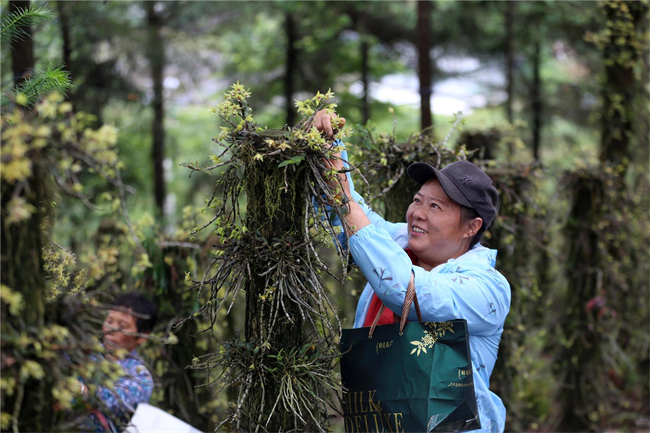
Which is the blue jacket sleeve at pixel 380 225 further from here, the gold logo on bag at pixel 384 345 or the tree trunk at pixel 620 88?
the tree trunk at pixel 620 88

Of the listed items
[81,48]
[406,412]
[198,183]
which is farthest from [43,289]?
[198,183]

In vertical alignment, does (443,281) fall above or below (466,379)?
above

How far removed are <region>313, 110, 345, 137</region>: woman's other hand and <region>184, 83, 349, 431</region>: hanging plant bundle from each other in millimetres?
28

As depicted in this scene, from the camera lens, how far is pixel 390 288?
7.38 feet

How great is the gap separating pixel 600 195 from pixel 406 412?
4.25m

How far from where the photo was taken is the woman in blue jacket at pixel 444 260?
228 cm

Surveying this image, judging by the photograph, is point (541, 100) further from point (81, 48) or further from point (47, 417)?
point (47, 417)

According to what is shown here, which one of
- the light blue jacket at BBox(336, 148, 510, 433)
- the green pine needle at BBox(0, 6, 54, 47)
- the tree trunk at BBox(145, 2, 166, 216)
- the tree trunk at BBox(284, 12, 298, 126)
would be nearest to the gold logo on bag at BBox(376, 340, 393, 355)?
the light blue jacket at BBox(336, 148, 510, 433)

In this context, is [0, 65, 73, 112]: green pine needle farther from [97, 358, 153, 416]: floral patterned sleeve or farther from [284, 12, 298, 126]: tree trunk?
[284, 12, 298, 126]: tree trunk

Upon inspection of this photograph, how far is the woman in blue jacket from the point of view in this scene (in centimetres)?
228

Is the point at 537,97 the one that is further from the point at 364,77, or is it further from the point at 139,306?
the point at 139,306

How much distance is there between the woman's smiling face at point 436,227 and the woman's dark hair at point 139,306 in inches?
75.2

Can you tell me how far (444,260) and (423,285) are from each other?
461mm

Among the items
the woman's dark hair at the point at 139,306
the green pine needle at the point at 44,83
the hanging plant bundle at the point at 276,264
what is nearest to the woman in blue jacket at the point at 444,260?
the hanging plant bundle at the point at 276,264
